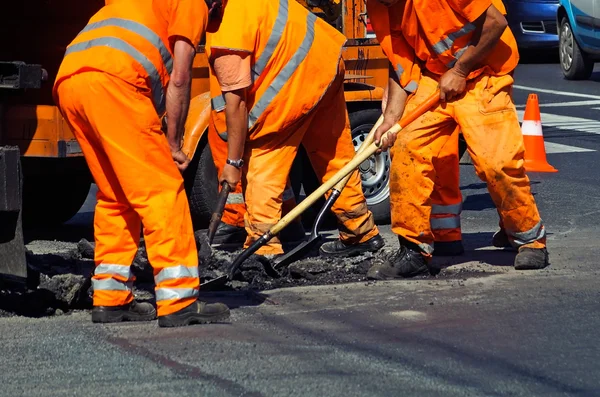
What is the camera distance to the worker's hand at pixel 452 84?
257 inches

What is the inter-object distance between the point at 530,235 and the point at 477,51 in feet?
3.48

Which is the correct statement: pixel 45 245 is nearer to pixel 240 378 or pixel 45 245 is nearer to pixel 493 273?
pixel 493 273

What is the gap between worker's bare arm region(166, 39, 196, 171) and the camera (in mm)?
5367

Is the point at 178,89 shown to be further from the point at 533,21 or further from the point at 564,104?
the point at 533,21

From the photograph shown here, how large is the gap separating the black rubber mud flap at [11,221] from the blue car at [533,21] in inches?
537

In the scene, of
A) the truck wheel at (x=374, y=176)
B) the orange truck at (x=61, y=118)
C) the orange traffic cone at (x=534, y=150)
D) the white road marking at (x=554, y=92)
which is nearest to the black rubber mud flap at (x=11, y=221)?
the orange truck at (x=61, y=118)

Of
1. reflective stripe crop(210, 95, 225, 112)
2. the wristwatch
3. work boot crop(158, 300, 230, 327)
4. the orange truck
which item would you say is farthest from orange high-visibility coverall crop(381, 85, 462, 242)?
work boot crop(158, 300, 230, 327)

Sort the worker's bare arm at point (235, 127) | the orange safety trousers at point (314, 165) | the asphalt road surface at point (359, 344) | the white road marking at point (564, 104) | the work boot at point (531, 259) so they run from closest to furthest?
the asphalt road surface at point (359, 344) < the worker's bare arm at point (235, 127) < the work boot at point (531, 259) < the orange safety trousers at point (314, 165) < the white road marking at point (564, 104)

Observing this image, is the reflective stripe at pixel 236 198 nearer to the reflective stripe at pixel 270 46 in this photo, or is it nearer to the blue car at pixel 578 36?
the reflective stripe at pixel 270 46

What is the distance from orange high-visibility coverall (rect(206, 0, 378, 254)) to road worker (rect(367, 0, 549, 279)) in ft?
1.43

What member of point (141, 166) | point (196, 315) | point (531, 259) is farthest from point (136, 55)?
point (531, 259)

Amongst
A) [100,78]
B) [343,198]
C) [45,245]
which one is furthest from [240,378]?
[45,245]

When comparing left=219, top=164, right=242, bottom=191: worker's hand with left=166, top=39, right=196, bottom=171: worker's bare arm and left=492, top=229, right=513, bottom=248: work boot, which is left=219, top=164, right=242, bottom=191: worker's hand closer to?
left=166, top=39, right=196, bottom=171: worker's bare arm

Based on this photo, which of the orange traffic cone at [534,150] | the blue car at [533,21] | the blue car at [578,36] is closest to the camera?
the orange traffic cone at [534,150]
